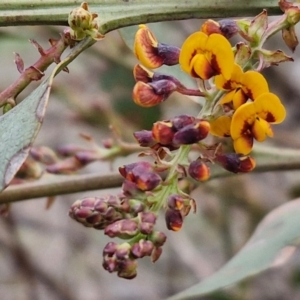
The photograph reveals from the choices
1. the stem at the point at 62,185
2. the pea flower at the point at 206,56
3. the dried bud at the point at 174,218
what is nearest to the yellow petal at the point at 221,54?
the pea flower at the point at 206,56

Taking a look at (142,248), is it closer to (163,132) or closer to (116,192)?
(163,132)

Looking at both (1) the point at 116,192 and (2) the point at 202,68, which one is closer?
(2) the point at 202,68

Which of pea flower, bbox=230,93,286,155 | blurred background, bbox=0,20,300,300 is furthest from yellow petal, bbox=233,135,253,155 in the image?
blurred background, bbox=0,20,300,300

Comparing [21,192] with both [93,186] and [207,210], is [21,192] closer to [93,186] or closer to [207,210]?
[93,186]

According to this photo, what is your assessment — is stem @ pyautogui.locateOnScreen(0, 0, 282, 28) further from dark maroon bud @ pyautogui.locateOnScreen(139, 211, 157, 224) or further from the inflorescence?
dark maroon bud @ pyautogui.locateOnScreen(139, 211, 157, 224)

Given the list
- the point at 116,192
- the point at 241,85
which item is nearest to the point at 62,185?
the point at 241,85

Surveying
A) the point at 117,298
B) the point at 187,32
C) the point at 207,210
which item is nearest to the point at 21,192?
the point at 187,32
